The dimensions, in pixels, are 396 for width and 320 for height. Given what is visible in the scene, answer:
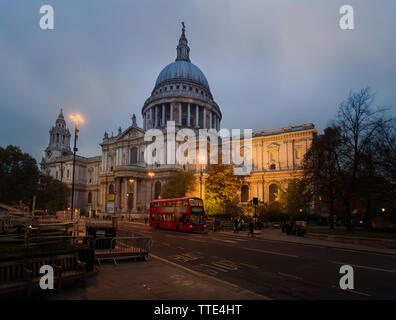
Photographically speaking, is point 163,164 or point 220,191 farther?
point 163,164

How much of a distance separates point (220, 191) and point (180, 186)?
10.3 meters

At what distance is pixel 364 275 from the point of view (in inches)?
396

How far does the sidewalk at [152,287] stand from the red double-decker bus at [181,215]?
19.1 m

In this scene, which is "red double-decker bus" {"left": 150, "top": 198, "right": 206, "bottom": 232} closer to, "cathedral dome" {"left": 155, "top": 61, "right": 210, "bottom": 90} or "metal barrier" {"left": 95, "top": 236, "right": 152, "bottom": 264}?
"metal barrier" {"left": 95, "top": 236, "right": 152, "bottom": 264}

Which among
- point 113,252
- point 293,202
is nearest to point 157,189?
point 293,202

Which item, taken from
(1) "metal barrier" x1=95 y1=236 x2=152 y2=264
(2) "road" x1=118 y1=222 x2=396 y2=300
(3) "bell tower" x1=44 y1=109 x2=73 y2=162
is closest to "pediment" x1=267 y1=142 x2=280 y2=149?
(2) "road" x1=118 y1=222 x2=396 y2=300

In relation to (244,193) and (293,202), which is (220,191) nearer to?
(293,202)

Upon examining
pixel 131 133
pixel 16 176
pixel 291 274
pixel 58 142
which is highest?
pixel 58 142

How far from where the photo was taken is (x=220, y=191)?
4341 centimetres

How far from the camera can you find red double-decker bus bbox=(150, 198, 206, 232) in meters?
28.8

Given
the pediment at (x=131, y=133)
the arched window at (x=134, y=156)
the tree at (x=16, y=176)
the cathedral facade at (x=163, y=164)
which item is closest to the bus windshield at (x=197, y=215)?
the cathedral facade at (x=163, y=164)

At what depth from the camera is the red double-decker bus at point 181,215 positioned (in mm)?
28777

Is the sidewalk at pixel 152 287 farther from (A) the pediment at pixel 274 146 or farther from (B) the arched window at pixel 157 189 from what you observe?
(B) the arched window at pixel 157 189
